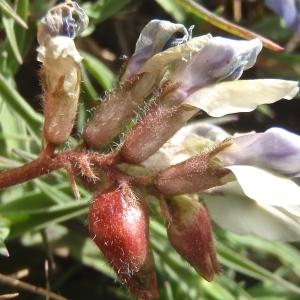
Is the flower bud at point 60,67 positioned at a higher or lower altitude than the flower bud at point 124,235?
higher

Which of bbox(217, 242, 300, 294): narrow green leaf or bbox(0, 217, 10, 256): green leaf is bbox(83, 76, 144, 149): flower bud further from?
bbox(217, 242, 300, 294): narrow green leaf

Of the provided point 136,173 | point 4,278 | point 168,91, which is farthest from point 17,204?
point 168,91

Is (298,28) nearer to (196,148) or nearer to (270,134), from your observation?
(196,148)

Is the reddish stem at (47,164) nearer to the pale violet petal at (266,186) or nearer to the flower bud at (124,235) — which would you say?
the flower bud at (124,235)

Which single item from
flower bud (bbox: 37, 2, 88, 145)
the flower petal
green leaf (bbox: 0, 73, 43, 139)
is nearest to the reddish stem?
flower bud (bbox: 37, 2, 88, 145)

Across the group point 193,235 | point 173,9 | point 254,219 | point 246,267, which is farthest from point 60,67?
point 173,9

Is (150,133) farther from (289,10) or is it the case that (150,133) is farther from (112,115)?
(289,10)

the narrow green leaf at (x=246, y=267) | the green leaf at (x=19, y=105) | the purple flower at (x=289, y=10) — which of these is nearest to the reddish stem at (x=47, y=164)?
the green leaf at (x=19, y=105)
